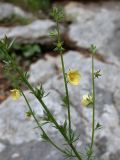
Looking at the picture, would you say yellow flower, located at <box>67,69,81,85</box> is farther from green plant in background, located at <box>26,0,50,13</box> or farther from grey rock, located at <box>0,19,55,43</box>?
green plant in background, located at <box>26,0,50,13</box>

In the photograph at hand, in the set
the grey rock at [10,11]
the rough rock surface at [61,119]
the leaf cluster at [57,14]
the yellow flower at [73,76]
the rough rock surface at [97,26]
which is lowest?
the rough rock surface at [61,119]

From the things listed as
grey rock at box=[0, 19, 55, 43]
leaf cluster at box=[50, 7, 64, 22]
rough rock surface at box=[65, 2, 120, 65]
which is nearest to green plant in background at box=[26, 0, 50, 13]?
rough rock surface at box=[65, 2, 120, 65]

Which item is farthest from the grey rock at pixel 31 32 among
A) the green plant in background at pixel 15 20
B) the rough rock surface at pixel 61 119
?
the rough rock surface at pixel 61 119

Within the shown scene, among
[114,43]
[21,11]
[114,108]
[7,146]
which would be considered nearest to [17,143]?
[7,146]

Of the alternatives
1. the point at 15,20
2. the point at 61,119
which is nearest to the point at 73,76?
the point at 61,119

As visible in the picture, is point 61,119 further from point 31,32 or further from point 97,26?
point 97,26

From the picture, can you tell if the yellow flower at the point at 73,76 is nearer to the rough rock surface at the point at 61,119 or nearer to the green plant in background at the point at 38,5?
the rough rock surface at the point at 61,119
